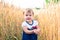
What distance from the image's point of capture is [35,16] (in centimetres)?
231

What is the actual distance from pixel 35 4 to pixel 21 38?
→ 0.33m

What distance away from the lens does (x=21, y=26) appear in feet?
7.56

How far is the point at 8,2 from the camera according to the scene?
2.34 metres

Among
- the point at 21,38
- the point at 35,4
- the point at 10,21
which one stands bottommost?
the point at 21,38

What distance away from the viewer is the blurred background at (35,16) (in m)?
2.32

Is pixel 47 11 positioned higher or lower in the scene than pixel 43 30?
higher

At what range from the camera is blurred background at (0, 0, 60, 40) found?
2.32 meters

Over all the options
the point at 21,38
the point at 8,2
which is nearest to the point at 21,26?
the point at 21,38

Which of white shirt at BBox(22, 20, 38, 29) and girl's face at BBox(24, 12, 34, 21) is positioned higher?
girl's face at BBox(24, 12, 34, 21)

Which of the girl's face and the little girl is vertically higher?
the girl's face

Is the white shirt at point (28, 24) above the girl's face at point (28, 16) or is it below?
below

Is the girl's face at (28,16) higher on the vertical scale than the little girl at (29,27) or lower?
higher

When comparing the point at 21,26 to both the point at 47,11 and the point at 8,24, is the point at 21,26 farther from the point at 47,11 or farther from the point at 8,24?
the point at 47,11

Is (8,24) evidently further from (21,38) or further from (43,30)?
(43,30)
